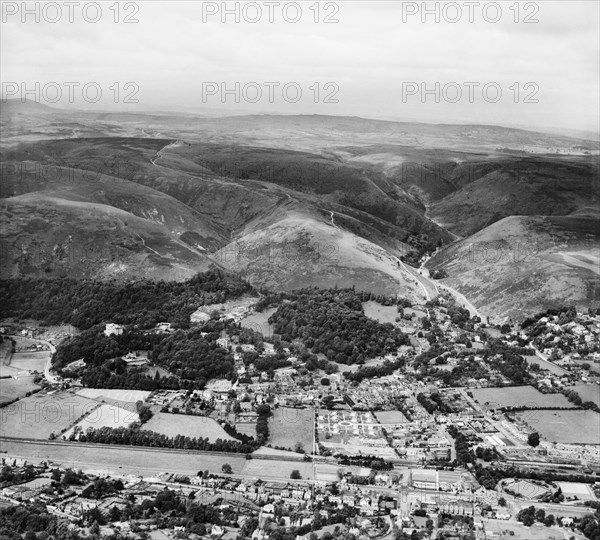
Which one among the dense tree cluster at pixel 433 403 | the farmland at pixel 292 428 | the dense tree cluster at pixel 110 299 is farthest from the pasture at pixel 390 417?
the dense tree cluster at pixel 110 299

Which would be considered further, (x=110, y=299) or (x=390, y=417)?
(x=110, y=299)

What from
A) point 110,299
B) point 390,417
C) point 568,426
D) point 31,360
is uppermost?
point 110,299

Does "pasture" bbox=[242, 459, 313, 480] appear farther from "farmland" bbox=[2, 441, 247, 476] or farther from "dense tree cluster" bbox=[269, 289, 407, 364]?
"dense tree cluster" bbox=[269, 289, 407, 364]

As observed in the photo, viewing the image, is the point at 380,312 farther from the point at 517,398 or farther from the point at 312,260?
the point at 517,398

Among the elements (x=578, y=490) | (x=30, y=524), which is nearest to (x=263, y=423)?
(x=30, y=524)

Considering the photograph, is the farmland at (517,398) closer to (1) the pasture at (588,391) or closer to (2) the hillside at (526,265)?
(1) the pasture at (588,391)

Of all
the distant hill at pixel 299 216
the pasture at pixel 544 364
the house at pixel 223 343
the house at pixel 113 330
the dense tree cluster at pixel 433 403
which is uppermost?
the distant hill at pixel 299 216

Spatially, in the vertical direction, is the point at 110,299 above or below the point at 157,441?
above
